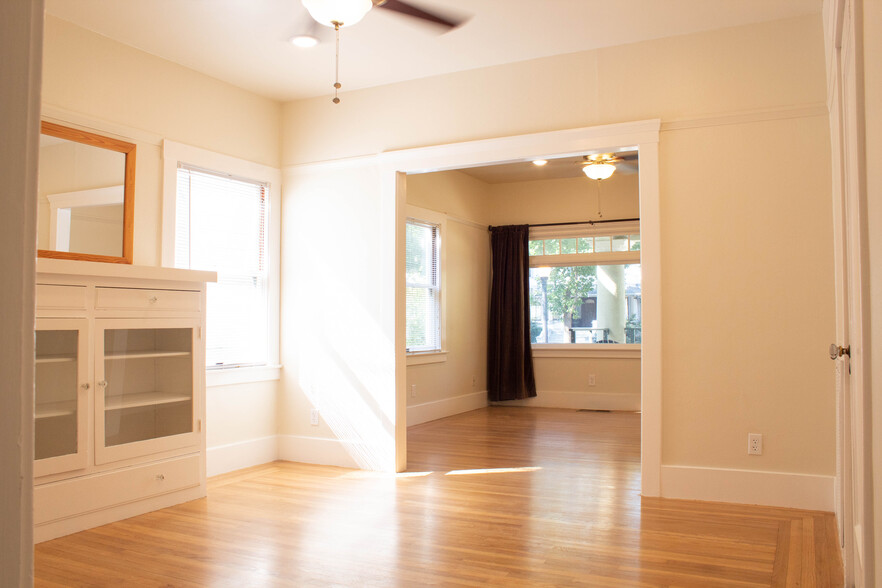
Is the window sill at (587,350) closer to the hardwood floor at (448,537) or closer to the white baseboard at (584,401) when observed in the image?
the white baseboard at (584,401)

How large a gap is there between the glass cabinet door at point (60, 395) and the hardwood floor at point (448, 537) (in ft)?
1.36

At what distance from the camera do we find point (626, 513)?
371cm

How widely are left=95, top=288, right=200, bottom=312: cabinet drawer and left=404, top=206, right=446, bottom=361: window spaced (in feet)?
10.5

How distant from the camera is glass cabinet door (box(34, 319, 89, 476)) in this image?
3227 millimetres

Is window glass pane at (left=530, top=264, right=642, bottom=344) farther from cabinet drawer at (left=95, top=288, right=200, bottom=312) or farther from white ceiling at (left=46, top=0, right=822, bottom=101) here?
cabinet drawer at (left=95, top=288, right=200, bottom=312)

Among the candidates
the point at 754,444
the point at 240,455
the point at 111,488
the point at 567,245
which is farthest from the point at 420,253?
the point at 111,488

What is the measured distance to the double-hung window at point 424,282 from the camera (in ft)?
23.3

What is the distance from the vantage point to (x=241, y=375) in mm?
4945

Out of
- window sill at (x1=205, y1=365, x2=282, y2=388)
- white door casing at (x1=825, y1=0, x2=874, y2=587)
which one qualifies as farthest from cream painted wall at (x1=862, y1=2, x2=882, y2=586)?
window sill at (x1=205, y1=365, x2=282, y2=388)

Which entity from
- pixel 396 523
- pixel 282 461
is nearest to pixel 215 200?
pixel 282 461

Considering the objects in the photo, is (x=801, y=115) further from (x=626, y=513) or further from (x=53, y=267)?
(x=53, y=267)

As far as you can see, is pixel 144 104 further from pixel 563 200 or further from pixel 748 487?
pixel 563 200

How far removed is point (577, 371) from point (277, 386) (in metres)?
4.21

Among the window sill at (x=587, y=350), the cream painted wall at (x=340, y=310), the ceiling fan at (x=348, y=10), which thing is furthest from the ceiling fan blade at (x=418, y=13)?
the window sill at (x=587, y=350)
